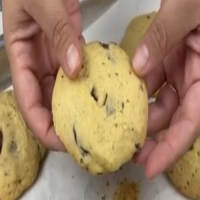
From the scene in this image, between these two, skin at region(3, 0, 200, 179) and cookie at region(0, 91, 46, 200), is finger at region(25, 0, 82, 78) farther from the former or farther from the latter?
cookie at region(0, 91, 46, 200)

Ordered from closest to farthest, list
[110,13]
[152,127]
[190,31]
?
[190,31]
[152,127]
[110,13]

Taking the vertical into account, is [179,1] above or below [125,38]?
above

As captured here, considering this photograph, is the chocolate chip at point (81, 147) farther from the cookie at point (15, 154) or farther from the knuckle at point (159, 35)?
the cookie at point (15, 154)

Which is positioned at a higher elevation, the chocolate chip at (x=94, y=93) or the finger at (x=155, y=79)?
the chocolate chip at (x=94, y=93)

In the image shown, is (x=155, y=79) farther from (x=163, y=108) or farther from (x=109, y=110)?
(x=109, y=110)

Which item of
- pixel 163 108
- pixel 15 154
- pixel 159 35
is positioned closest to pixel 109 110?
pixel 159 35

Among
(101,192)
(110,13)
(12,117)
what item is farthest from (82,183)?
(110,13)

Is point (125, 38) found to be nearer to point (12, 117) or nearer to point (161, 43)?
point (12, 117)

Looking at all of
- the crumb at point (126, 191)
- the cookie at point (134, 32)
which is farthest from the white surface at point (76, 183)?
the cookie at point (134, 32)
